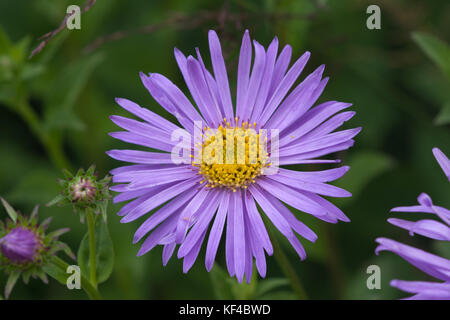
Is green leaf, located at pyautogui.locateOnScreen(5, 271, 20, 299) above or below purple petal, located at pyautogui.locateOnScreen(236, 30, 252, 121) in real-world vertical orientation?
below

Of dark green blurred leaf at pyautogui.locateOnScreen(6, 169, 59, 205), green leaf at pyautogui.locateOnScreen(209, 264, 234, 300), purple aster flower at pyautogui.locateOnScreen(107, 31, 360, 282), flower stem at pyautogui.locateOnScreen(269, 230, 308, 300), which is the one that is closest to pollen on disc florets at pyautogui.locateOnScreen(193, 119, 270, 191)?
purple aster flower at pyautogui.locateOnScreen(107, 31, 360, 282)

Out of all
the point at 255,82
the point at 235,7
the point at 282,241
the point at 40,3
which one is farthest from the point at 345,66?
the point at 40,3

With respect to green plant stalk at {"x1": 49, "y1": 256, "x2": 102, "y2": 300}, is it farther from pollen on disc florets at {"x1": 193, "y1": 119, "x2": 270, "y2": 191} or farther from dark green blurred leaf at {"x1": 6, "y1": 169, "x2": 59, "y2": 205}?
dark green blurred leaf at {"x1": 6, "y1": 169, "x2": 59, "y2": 205}

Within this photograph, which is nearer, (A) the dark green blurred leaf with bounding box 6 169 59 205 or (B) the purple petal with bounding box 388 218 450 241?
(B) the purple petal with bounding box 388 218 450 241

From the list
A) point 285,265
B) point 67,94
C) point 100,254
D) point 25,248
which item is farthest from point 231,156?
point 67,94

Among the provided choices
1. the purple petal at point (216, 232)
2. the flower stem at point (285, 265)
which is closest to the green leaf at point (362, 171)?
the flower stem at point (285, 265)

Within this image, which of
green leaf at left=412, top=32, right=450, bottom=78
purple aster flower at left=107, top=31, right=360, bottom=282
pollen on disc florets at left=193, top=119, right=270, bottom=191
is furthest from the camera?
green leaf at left=412, top=32, right=450, bottom=78
